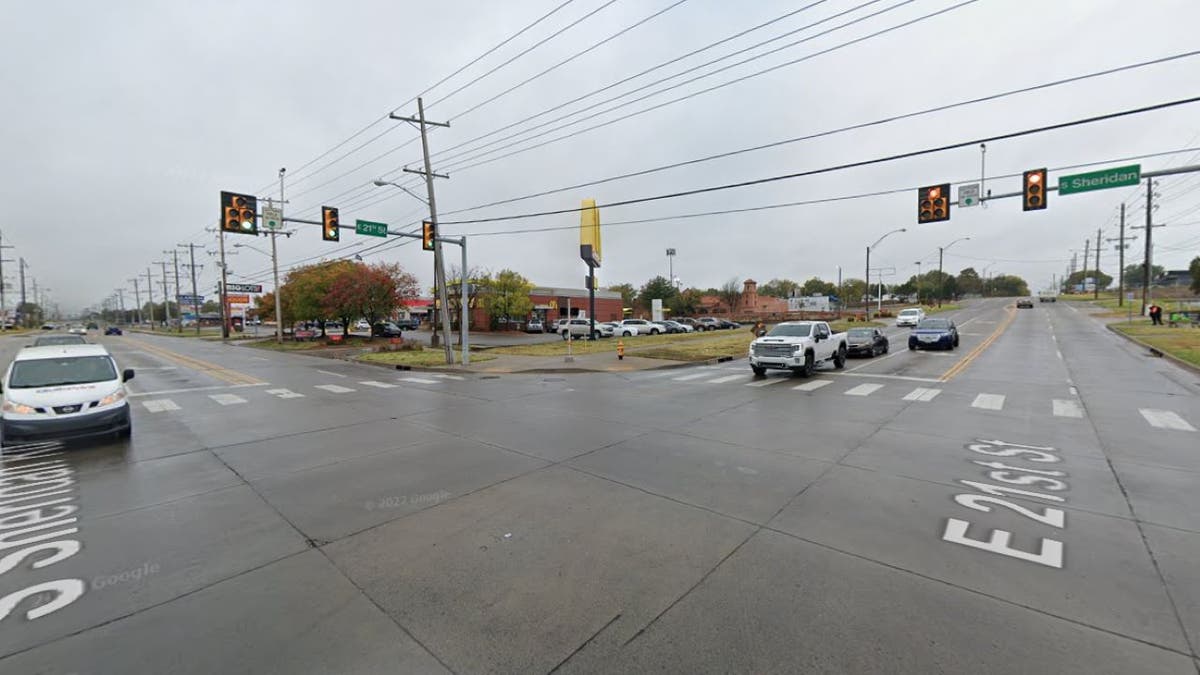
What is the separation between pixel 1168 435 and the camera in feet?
26.8

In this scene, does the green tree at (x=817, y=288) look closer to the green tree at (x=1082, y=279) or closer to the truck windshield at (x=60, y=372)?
the green tree at (x=1082, y=279)

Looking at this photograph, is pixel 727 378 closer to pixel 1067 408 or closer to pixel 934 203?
pixel 1067 408

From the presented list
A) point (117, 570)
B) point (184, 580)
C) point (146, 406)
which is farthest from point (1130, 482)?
point (146, 406)

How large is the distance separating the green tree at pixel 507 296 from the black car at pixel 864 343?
37.4m

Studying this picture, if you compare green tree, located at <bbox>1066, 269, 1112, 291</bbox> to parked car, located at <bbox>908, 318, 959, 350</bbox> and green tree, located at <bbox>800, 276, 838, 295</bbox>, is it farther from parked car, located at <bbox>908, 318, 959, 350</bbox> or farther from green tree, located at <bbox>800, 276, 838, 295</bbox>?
parked car, located at <bbox>908, 318, 959, 350</bbox>

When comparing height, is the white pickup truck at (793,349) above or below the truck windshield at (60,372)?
below

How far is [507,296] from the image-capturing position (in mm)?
54094

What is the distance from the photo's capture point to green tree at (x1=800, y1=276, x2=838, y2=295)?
134250 mm

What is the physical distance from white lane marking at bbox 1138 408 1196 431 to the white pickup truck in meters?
7.48

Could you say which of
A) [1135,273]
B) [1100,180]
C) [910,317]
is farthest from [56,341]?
[1135,273]

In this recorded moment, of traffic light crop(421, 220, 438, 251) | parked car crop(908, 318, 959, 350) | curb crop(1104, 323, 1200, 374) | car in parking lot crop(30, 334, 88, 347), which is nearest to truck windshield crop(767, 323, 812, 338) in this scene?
parked car crop(908, 318, 959, 350)

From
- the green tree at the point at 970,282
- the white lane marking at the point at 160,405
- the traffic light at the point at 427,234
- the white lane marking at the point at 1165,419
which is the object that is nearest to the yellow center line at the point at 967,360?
the white lane marking at the point at 1165,419

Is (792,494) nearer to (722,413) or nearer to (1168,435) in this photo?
(722,413)

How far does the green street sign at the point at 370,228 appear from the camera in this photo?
20594mm
